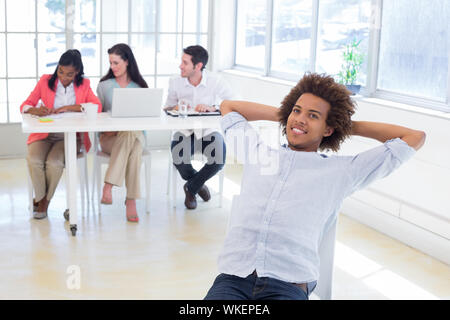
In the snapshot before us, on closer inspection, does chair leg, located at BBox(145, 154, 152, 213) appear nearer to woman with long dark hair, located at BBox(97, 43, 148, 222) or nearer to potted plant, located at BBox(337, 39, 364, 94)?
woman with long dark hair, located at BBox(97, 43, 148, 222)

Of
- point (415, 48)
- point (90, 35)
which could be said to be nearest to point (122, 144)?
point (415, 48)

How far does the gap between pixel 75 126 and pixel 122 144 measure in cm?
49

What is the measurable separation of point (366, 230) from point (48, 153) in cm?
209

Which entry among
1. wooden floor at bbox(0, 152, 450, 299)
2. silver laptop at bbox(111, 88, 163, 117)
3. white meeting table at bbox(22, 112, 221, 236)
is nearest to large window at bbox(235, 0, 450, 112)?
wooden floor at bbox(0, 152, 450, 299)

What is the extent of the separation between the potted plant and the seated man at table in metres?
0.82

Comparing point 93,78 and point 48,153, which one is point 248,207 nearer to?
point 48,153

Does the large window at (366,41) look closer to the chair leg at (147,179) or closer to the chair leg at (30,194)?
the chair leg at (147,179)

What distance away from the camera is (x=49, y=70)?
18.4 ft

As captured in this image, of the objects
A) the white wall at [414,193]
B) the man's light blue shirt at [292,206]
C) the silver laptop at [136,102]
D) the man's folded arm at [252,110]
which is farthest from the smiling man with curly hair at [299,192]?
the silver laptop at [136,102]

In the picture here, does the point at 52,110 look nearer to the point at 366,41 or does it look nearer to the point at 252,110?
the point at 252,110

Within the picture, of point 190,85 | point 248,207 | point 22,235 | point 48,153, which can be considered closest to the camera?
point 248,207

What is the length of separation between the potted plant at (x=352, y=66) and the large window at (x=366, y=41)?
34mm

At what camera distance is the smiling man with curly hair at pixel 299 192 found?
71.0 inches

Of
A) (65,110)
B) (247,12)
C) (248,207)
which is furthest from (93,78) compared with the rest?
(248,207)
